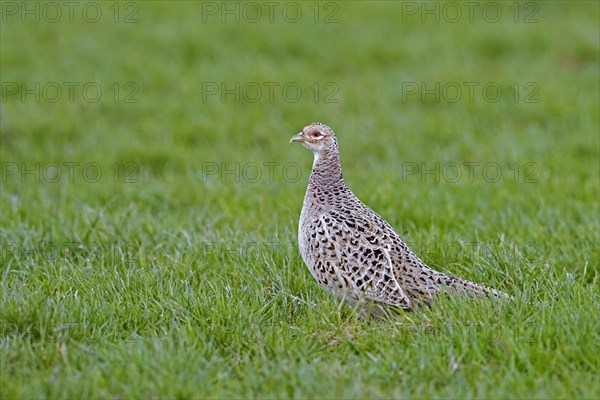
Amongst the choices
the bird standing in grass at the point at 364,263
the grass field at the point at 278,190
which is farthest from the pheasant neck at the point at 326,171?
the grass field at the point at 278,190

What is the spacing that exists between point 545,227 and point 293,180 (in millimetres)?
2732

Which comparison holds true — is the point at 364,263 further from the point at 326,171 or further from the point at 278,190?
the point at 278,190

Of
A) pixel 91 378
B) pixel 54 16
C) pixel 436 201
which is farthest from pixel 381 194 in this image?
pixel 54 16

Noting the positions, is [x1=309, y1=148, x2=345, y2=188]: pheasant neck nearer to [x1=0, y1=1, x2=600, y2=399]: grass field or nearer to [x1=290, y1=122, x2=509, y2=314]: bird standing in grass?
[x1=290, y1=122, x2=509, y2=314]: bird standing in grass

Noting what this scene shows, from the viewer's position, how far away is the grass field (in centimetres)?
449

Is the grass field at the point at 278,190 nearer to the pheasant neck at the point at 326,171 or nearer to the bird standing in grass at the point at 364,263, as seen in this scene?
the bird standing in grass at the point at 364,263

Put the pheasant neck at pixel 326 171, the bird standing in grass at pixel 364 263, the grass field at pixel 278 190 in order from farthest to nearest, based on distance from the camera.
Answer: the pheasant neck at pixel 326 171, the bird standing in grass at pixel 364 263, the grass field at pixel 278 190

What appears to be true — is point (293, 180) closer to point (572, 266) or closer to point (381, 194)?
point (381, 194)

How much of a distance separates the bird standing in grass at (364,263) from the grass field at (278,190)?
0.14 meters

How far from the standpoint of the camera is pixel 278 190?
8.31 meters

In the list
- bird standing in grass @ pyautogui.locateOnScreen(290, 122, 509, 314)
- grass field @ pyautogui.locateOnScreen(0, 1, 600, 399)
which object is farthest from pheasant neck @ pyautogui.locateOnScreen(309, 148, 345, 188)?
grass field @ pyautogui.locateOnScreen(0, 1, 600, 399)

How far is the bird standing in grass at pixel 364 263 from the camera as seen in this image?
16.9ft

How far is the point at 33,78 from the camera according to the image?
1134cm

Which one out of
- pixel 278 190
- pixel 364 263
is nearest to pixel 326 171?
pixel 364 263
